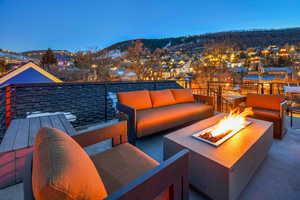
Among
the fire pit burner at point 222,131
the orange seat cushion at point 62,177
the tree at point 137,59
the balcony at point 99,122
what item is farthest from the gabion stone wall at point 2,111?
the tree at point 137,59

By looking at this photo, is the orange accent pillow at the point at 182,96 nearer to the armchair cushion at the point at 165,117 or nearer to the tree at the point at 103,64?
the armchair cushion at the point at 165,117

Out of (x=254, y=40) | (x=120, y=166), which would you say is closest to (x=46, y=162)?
(x=120, y=166)

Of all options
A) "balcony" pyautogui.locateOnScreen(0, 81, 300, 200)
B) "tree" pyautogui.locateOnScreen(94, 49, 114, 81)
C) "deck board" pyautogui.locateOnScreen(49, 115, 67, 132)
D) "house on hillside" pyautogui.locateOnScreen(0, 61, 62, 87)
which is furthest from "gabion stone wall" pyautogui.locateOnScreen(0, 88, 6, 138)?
"tree" pyautogui.locateOnScreen(94, 49, 114, 81)

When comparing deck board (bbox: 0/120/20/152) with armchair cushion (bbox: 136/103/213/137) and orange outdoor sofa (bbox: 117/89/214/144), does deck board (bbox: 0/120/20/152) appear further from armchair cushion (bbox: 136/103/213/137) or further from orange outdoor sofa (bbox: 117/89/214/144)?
armchair cushion (bbox: 136/103/213/137)

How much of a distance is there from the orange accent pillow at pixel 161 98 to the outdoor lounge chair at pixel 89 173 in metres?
1.90

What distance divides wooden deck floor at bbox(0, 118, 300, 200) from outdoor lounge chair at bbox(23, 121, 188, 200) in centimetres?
72

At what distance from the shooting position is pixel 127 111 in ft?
7.58

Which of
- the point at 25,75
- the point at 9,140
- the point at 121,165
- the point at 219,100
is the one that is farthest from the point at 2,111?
the point at 219,100

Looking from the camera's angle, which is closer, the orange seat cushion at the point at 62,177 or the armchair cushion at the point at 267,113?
the orange seat cushion at the point at 62,177

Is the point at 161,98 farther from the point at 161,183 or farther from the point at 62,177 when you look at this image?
the point at 62,177

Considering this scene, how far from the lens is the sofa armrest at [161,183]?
0.65 metres

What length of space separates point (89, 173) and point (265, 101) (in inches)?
138

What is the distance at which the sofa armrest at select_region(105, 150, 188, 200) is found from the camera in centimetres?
65

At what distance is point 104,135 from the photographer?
1.46 meters
